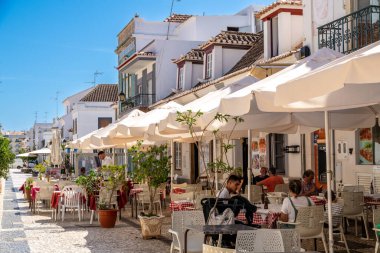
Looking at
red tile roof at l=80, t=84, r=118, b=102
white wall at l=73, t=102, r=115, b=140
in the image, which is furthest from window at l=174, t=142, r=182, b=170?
red tile roof at l=80, t=84, r=118, b=102

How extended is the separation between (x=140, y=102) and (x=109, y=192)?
64.3 ft

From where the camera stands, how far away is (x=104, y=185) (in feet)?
46.5

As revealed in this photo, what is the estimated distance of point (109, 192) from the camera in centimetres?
1401

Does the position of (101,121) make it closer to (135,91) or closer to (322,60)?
(135,91)

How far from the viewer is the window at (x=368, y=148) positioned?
1355 centimetres

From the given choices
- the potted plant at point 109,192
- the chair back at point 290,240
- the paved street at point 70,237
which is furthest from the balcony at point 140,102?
the chair back at point 290,240

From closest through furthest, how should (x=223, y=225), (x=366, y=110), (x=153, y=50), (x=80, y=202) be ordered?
(x=223, y=225)
(x=366, y=110)
(x=80, y=202)
(x=153, y=50)

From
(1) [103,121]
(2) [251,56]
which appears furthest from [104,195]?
(1) [103,121]

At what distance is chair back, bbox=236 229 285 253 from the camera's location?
568 cm

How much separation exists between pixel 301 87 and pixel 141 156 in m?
6.42

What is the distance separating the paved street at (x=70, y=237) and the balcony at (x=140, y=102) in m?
16.6

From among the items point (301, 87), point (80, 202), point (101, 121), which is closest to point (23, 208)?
point (80, 202)

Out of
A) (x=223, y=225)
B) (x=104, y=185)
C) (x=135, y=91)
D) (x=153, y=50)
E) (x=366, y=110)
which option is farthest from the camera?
(x=135, y=91)

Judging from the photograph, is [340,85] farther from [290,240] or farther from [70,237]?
[70,237]
